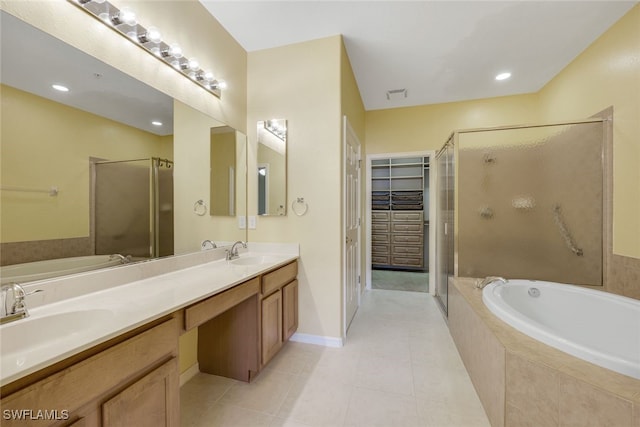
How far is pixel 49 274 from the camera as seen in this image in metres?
1.04

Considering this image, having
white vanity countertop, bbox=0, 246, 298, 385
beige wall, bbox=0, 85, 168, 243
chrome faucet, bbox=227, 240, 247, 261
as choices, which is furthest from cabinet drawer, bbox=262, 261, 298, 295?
beige wall, bbox=0, 85, 168, 243

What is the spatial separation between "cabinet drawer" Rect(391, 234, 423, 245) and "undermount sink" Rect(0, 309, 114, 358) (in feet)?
14.7

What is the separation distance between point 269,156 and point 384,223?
3.20 meters

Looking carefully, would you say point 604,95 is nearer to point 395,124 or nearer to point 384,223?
point 395,124

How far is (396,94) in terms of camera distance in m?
3.19

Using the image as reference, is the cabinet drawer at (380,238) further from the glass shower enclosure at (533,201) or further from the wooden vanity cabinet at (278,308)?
the wooden vanity cabinet at (278,308)

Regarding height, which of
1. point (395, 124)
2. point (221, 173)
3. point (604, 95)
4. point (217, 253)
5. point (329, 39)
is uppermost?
point (329, 39)

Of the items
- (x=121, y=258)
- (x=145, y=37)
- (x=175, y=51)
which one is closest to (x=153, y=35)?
(x=145, y=37)

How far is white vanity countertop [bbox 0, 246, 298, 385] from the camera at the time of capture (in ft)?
2.14

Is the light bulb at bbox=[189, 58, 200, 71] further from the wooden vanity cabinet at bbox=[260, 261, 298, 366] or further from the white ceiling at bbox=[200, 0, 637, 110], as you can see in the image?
the wooden vanity cabinet at bbox=[260, 261, 298, 366]

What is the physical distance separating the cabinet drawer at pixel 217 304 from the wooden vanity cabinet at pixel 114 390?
0.08 metres

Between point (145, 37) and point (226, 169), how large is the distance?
989 mm

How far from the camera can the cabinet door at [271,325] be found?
5.55 feet

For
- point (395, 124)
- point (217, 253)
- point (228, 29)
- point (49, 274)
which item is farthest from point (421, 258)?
point (49, 274)
